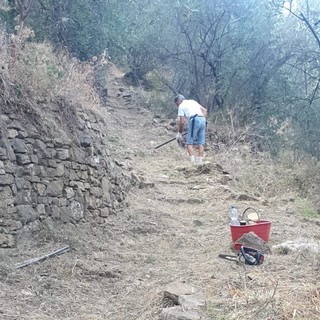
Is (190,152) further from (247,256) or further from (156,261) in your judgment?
(247,256)

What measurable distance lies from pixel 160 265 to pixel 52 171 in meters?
1.62

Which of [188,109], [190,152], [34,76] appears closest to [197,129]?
[188,109]

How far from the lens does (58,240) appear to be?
5160mm

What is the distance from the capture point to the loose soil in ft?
12.1

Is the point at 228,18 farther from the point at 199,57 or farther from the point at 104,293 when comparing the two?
the point at 104,293

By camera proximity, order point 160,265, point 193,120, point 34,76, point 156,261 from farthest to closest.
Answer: point 193,120 < point 34,76 < point 156,261 < point 160,265

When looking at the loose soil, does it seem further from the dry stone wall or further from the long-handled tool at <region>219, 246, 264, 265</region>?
the dry stone wall

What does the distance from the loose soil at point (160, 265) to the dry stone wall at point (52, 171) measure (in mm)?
199

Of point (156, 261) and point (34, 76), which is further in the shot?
point (34, 76)

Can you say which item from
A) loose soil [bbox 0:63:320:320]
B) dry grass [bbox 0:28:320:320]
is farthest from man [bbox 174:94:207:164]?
loose soil [bbox 0:63:320:320]

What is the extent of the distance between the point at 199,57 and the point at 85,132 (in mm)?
Answer: 10086

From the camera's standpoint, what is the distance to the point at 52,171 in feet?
18.0

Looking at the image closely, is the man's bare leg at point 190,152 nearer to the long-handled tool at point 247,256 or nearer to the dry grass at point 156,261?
the dry grass at point 156,261

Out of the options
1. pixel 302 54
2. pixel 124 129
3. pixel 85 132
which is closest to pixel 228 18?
pixel 302 54
